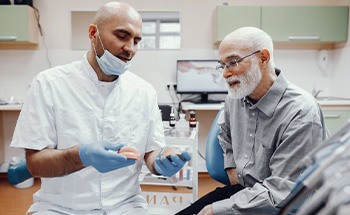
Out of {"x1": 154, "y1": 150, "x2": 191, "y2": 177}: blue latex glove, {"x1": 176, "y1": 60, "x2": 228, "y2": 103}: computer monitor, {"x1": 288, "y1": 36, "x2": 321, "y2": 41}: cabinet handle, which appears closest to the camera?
{"x1": 154, "y1": 150, "x2": 191, "y2": 177}: blue latex glove

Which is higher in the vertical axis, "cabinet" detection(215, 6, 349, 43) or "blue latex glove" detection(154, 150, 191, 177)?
"cabinet" detection(215, 6, 349, 43)

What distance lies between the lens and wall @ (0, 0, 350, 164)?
3.51 metres

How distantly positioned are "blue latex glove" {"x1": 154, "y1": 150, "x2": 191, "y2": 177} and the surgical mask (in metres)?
0.41

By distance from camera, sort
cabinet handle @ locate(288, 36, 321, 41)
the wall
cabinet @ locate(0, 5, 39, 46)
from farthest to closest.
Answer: the wall → cabinet handle @ locate(288, 36, 321, 41) → cabinet @ locate(0, 5, 39, 46)

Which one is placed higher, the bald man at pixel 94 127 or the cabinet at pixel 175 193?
the bald man at pixel 94 127

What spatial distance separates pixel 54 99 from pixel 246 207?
0.87 m

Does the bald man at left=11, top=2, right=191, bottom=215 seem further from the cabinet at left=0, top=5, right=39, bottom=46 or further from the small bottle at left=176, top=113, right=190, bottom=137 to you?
the cabinet at left=0, top=5, right=39, bottom=46

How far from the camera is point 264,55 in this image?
4.49ft

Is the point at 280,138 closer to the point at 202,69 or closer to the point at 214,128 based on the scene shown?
the point at 214,128

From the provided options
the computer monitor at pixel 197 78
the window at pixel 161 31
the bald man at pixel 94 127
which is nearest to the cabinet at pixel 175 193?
the bald man at pixel 94 127

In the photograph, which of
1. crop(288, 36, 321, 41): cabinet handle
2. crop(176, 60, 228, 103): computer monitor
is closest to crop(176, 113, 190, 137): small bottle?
crop(176, 60, 228, 103): computer monitor

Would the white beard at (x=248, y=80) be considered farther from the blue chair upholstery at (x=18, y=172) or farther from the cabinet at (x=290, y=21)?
the cabinet at (x=290, y=21)

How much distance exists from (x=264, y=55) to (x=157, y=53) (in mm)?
2323

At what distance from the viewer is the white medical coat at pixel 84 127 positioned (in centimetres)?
121
